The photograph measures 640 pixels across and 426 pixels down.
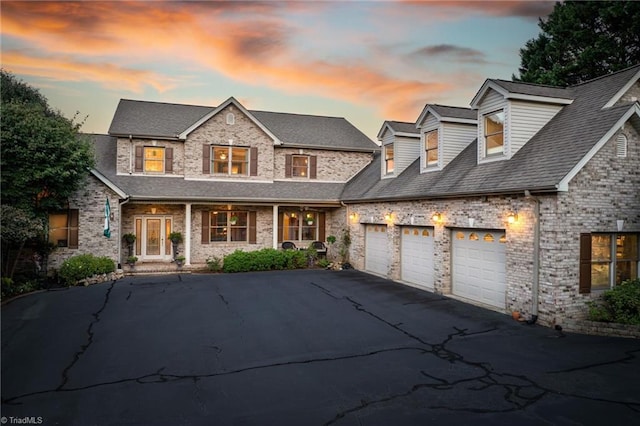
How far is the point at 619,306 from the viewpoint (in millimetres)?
9266

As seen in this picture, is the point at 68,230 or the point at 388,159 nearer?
the point at 68,230

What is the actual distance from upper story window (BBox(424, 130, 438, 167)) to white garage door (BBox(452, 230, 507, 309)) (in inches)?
143

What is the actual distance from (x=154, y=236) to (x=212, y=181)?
3861mm

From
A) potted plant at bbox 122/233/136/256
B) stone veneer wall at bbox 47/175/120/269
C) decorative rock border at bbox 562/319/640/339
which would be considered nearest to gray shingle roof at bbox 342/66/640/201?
decorative rock border at bbox 562/319/640/339

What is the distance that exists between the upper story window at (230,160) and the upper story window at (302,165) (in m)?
2.35

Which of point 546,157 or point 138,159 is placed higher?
point 138,159

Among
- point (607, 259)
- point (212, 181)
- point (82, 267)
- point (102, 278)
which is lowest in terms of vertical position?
point (102, 278)

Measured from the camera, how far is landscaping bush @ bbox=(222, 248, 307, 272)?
Result: 60.3 ft

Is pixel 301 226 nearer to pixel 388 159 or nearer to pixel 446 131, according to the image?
pixel 388 159

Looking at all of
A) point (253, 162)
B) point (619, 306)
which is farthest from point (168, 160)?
point (619, 306)

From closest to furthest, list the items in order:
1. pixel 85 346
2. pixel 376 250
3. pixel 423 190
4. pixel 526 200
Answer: pixel 85 346, pixel 526 200, pixel 423 190, pixel 376 250

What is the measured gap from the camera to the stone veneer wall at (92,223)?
16688 millimetres

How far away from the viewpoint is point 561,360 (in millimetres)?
7383

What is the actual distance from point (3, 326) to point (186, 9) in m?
10.7
